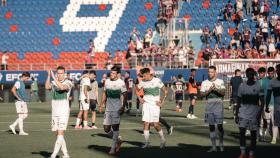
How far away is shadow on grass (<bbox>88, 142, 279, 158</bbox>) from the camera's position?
16.0 m

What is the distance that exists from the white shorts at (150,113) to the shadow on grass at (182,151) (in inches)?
31.1

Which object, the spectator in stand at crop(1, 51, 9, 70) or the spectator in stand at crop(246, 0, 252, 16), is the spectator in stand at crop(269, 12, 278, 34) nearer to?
the spectator in stand at crop(246, 0, 252, 16)

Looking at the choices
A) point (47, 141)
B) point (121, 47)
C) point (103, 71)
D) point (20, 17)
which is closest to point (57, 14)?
point (20, 17)

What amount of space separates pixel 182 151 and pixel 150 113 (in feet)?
5.14

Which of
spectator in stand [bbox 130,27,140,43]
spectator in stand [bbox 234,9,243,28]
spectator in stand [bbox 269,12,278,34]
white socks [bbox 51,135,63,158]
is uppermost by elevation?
spectator in stand [bbox 234,9,243,28]

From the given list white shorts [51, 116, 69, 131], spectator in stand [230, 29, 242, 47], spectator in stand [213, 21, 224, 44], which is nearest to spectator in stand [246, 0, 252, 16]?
spectator in stand [213, 21, 224, 44]

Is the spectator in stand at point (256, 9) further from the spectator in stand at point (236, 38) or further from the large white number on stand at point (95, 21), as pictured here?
the large white number on stand at point (95, 21)

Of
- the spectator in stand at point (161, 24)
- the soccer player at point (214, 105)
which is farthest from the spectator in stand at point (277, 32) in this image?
the soccer player at point (214, 105)

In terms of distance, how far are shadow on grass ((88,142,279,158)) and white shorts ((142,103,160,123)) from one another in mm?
791

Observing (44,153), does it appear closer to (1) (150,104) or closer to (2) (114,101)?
(2) (114,101)

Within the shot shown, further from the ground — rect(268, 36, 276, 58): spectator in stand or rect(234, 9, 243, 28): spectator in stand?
rect(234, 9, 243, 28): spectator in stand

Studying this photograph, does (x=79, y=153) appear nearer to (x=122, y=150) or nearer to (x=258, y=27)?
(x=122, y=150)

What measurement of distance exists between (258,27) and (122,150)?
30.7m

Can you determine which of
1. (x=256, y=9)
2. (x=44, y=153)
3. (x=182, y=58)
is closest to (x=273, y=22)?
(x=256, y=9)
